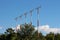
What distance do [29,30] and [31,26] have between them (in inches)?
69.8

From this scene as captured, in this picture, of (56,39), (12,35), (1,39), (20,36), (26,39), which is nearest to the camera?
(26,39)

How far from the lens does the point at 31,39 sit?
84.1m

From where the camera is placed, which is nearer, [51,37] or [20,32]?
[20,32]

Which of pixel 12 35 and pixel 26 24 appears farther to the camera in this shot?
pixel 12 35

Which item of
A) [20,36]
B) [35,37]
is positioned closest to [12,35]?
[20,36]

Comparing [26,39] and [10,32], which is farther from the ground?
[10,32]

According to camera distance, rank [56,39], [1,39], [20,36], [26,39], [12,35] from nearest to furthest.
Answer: [26,39]
[20,36]
[12,35]
[1,39]
[56,39]

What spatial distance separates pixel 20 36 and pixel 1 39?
2312cm

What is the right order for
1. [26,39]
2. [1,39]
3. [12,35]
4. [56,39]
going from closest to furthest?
[26,39]
[12,35]
[1,39]
[56,39]

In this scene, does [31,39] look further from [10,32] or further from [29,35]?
[10,32]

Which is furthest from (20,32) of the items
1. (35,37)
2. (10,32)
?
(10,32)

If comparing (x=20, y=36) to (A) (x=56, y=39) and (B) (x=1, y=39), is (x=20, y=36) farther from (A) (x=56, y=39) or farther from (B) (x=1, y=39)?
(A) (x=56, y=39)

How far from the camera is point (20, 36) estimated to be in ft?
290

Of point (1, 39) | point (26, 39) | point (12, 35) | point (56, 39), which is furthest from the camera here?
point (56, 39)
